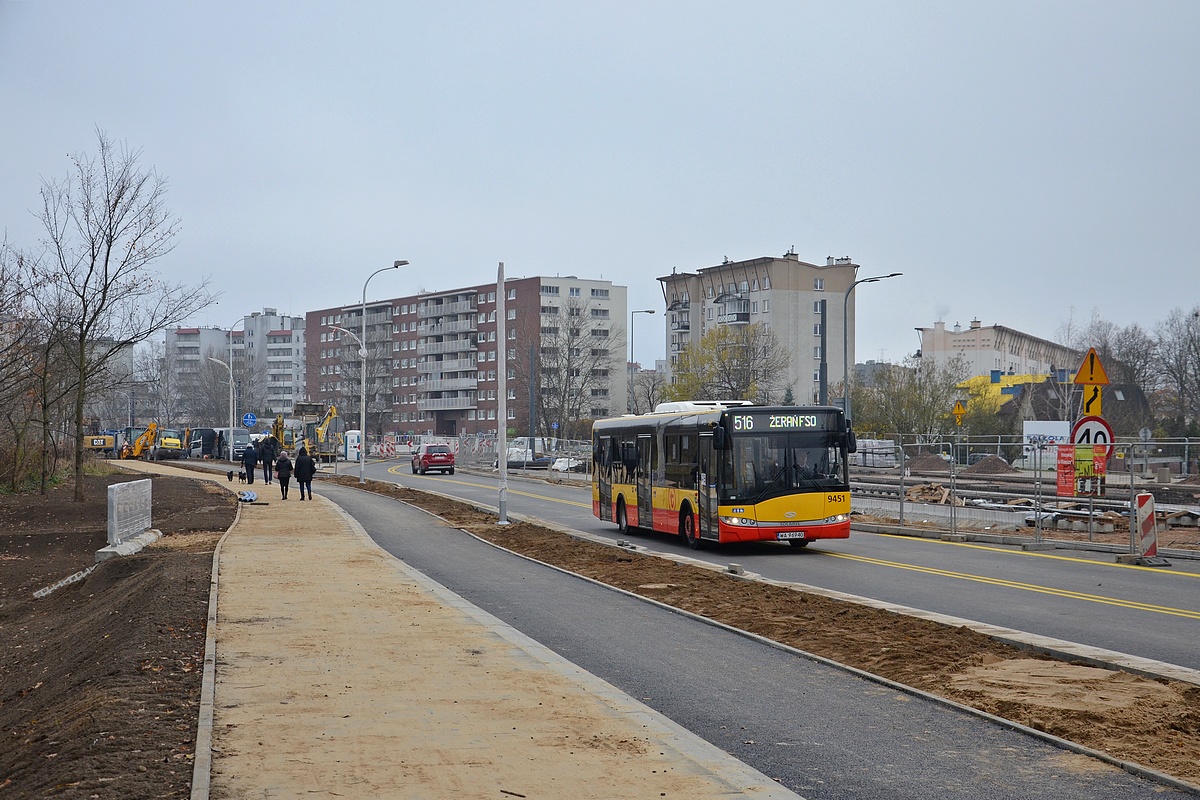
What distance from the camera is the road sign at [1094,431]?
822 inches

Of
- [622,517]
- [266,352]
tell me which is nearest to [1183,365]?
[622,517]

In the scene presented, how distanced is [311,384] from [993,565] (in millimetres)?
144083

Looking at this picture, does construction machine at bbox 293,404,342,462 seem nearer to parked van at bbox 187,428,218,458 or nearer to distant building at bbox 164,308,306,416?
parked van at bbox 187,428,218,458

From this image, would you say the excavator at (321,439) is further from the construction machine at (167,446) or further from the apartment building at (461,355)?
the apartment building at (461,355)

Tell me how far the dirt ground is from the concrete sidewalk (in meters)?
0.43

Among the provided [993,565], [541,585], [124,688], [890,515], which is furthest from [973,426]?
[124,688]

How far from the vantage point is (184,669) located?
30.9ft

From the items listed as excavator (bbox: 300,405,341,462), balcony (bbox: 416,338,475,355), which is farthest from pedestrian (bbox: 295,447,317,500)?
balcony (bbox: 416,338,475,355)

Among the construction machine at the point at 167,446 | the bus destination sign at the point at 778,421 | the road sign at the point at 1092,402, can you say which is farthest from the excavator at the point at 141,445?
the road sign at the point at 1092,402

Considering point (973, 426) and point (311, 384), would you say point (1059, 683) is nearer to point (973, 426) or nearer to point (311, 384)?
point (973, 426)

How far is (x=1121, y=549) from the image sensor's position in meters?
21.3

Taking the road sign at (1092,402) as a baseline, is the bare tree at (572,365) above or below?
above

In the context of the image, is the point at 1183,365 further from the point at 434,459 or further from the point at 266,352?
the point at 266,352

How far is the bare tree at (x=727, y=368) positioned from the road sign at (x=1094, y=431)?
51521mm
